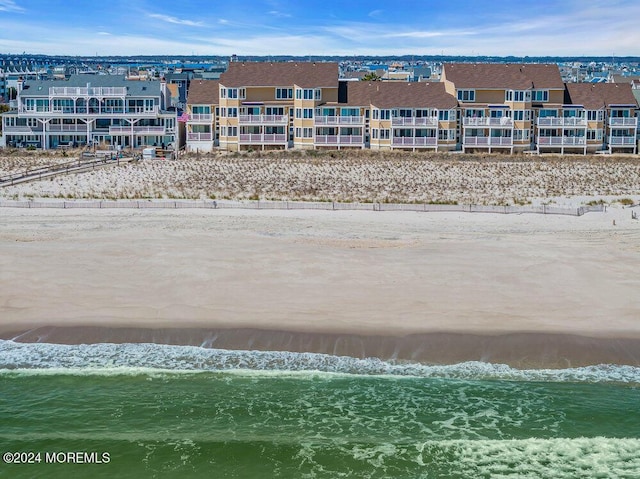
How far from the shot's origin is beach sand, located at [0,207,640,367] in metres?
21.6

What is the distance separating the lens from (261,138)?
6875 cm

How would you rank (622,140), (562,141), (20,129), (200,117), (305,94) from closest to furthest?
(305,94), (562,141), (622,140), (200,117), (20,129)

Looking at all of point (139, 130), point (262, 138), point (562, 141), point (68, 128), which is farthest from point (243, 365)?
point (68, 128)

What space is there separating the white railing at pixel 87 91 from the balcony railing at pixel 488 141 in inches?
1137

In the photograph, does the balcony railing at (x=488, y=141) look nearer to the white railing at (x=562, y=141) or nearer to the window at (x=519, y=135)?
the window at (x=519, y=135)

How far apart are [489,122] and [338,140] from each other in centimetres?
1190

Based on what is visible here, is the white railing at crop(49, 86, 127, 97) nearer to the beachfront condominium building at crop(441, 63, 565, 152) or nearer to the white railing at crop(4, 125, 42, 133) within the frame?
the white railing at crop(4, 125, 42, 133)

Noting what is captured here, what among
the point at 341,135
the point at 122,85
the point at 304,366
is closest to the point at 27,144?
the point at 122,85

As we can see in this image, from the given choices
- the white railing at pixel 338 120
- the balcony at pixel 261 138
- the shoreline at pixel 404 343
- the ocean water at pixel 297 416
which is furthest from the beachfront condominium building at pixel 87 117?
the ocean water at pixel 297 416

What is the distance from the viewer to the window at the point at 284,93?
69438 mm

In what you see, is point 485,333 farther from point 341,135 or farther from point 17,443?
point 341,135

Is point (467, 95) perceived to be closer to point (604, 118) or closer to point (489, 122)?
point (489, 122)

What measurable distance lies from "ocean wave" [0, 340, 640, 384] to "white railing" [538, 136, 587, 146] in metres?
50.2

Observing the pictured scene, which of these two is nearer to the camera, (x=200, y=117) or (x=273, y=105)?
(x=273, y=105)
